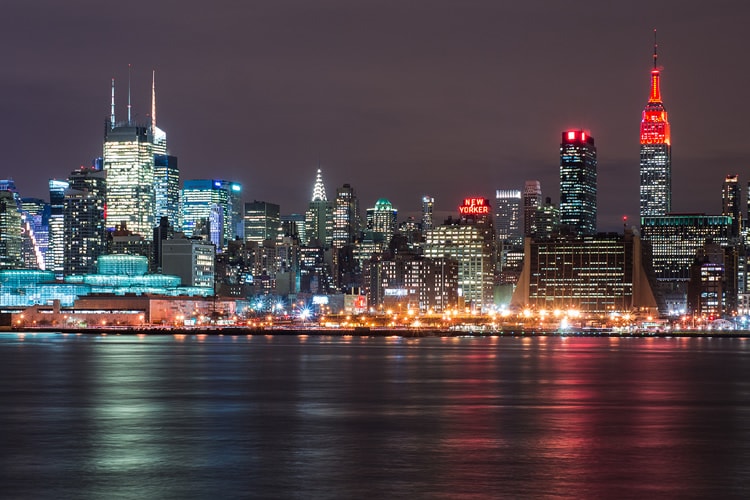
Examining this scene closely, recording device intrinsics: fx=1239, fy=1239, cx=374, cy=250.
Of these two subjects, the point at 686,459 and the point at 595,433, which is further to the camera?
the point at 595,433

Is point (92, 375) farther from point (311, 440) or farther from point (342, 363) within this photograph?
point (311, 440)

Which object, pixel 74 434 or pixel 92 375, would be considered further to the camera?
pixel 92 375

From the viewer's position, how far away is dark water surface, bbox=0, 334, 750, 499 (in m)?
36.7

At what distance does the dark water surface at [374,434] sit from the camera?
3669 centimetres

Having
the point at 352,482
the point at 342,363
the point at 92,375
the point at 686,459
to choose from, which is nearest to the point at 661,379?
the point at 342,363

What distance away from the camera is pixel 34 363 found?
114 m

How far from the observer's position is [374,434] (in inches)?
1983

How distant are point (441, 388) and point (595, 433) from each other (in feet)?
90.2

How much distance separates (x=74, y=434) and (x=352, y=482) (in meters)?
17.2

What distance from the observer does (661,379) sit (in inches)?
3469

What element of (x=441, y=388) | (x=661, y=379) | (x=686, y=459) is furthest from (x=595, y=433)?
(x=661, y=379)

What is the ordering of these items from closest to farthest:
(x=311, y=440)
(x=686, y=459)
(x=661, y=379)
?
1. (x=686, y=459)
2. (x=311, y=440)
3. (x=661, y=379)

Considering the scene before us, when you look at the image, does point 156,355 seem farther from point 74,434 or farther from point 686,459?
point 686,459

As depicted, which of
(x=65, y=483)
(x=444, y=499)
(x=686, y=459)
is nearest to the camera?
(x=444, y=499)
